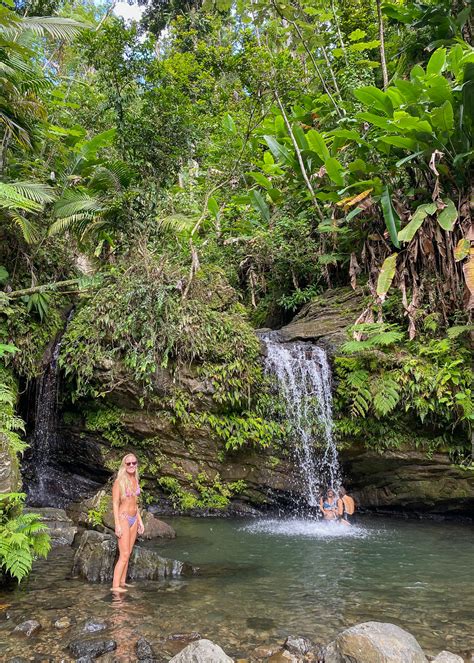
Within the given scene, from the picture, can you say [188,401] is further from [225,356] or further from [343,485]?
[343,485]

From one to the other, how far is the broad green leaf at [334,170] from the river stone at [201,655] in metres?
8.73

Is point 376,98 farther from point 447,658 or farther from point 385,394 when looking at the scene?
point 447,658

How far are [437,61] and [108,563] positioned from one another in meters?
9.67

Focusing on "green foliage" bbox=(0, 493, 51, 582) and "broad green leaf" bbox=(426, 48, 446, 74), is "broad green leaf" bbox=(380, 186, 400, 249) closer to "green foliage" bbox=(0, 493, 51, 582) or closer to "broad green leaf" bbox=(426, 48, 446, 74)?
"broad green leaf" bbox=(426, 48, 446, 74)

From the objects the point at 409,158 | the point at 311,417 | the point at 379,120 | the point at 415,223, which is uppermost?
the point at 379,120

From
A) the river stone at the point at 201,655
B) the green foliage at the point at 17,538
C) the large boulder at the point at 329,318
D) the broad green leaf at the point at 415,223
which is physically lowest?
the river stone at the point at 201,655

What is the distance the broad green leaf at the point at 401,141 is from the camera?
833 cm

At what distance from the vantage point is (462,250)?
7895mm

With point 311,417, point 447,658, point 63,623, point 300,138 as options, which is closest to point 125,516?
point 63,623

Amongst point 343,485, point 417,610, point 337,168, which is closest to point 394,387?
point 343,485

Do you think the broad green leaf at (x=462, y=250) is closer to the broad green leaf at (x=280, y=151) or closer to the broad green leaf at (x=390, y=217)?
the broad green leaf at (x=390, y=217)

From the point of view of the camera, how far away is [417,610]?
4227 mm

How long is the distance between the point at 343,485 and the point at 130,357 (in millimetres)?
4519

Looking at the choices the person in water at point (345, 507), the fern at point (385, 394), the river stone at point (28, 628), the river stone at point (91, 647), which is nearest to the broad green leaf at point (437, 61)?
the fern at point (385, 394)
